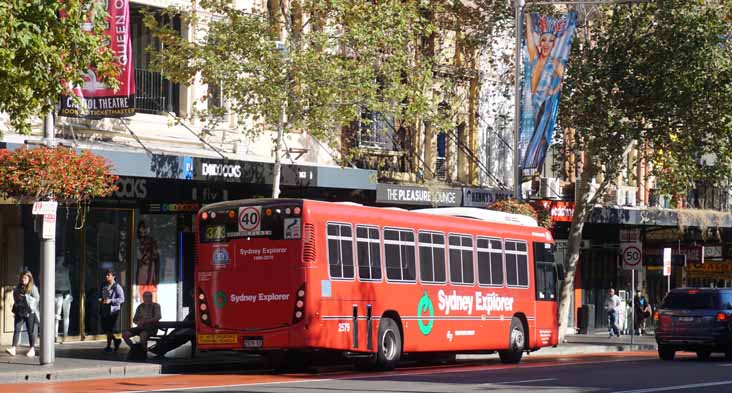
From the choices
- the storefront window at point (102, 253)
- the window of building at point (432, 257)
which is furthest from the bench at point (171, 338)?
the storefront window at point (102, 253)

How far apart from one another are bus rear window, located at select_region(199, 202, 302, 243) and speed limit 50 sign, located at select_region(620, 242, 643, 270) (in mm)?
18793

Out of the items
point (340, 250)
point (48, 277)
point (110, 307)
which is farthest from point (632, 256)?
point (48, 277)

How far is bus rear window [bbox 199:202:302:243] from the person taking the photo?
24859mm

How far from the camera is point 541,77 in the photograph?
35.6 m

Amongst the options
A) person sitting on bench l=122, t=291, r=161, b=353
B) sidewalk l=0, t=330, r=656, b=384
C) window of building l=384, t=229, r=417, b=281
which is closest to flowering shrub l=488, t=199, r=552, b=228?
sidewalk l=0, t=330, r=656, b=384

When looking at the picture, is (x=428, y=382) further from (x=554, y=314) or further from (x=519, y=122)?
(x=519, y=122)

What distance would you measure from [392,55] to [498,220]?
4490mm

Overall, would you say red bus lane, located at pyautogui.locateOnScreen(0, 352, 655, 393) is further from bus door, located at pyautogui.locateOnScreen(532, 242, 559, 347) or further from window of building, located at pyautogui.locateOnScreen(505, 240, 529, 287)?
bus door, located at pyautogui.locateOnScreen(532, 242, 559, 347)

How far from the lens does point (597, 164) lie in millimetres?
41812

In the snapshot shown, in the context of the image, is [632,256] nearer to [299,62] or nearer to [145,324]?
[299,62]

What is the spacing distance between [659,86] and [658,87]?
0.04m

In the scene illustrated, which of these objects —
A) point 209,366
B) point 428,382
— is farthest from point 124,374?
point 428,382

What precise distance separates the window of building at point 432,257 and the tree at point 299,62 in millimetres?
4065

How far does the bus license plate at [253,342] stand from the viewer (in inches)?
985
